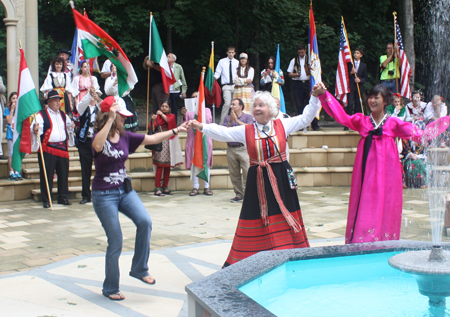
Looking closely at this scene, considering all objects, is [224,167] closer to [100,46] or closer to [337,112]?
[100,46]

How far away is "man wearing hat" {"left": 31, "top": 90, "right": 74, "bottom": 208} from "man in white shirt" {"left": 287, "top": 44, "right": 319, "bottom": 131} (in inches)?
233

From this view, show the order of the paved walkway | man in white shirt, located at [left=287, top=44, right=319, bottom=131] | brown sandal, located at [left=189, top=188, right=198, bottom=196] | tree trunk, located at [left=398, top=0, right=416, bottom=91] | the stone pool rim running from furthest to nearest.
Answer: tree trunk, located at [left=398, top=0, right=416, bottom=91]
man in white shirt, located at [left=287, top=44, right=319, bottom=131]
brown sandal, located at [left=189, top=188, right=198, bottom=196]
the paved walkway
the stone pool rim

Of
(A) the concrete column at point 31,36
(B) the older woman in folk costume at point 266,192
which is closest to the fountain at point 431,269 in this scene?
(B) the older woman in folk costume at point 266,192

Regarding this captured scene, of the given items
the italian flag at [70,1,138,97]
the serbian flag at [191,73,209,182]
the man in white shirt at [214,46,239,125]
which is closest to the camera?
the italian flag at [70,1,138,97]

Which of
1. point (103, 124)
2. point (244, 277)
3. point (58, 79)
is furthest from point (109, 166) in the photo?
point (58, 79)

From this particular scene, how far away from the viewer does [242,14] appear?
17.0m

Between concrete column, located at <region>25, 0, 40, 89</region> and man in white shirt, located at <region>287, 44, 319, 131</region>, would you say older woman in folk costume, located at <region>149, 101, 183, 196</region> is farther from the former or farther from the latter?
Answer: concrete column, located at <region>25, 0, 40, 89</region>

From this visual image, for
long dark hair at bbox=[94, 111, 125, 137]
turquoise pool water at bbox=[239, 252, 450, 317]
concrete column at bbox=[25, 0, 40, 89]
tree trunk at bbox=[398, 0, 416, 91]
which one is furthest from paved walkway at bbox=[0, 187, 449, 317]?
tree trunk at bbox=[398, 0, 416, 91]

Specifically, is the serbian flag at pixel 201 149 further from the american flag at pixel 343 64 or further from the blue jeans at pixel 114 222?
the blue jeans at pixel 114 222

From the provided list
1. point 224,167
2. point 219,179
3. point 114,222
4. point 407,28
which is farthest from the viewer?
point 407,28

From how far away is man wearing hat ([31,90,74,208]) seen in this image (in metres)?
9.12

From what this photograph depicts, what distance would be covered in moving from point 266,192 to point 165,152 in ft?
19.8

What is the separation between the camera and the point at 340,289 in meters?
3.63

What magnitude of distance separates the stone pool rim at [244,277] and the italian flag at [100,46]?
4460mm
